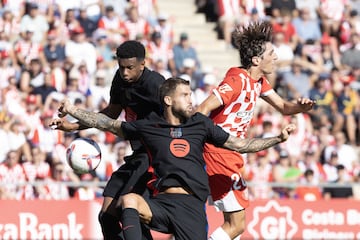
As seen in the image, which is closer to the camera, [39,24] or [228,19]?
[39,24]

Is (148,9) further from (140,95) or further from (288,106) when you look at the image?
(140,95)

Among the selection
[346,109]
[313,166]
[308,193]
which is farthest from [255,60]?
[346,109]

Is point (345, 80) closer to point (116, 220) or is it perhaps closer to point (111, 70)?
point (111, 70)

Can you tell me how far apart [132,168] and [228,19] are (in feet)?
37.1

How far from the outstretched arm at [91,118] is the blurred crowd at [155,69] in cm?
563

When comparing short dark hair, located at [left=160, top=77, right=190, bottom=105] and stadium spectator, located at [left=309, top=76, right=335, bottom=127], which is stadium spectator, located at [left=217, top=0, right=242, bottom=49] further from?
short dark hair, located at [left=160, top=77, right=190, bottom=105]

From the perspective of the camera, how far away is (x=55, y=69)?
17172mm

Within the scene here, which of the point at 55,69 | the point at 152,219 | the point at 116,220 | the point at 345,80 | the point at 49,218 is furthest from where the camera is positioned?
the point at 345,80

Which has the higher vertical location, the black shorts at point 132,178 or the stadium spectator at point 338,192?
the black shorts at point 132,178

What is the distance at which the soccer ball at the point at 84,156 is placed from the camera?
9.88 metres

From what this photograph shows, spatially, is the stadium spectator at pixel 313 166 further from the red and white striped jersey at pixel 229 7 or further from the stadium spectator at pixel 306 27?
the red and white striped jersey at pixel 229 7

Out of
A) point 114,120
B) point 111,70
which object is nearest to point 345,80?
point 111,70

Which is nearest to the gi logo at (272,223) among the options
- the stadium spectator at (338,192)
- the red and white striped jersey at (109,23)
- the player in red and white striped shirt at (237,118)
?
the stadium spectator at (338,192)

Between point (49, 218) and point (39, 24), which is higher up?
point (39, 24)
